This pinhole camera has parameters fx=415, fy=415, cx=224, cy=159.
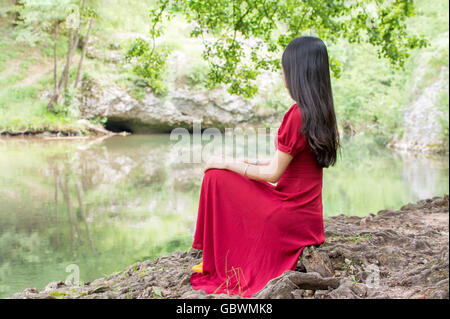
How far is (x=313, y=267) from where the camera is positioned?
2480mm

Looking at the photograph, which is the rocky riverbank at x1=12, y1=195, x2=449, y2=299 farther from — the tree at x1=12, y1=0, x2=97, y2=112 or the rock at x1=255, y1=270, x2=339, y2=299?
the tree at x1=12, y1=0, x2=97, y2=112

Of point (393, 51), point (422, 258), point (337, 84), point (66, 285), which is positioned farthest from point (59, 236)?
point (337, 84)

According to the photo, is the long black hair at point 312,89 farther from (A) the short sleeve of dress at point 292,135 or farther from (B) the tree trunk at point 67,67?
(B) the tree trunk at point 67,67

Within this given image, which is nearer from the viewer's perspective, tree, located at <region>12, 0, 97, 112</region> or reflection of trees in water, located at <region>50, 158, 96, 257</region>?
reflection of trees in water, located at <region>50, 158, 96, 257</region>

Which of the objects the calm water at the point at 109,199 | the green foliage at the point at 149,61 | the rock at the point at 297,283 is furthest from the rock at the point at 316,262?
the green foliage at the point at 149,61

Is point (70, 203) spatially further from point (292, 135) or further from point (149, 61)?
point (292, 135)

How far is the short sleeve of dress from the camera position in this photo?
7.96ft

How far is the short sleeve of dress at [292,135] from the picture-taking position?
7.96 feet

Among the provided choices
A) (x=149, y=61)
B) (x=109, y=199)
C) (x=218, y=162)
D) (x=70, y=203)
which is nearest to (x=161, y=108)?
(x=109, y=199)

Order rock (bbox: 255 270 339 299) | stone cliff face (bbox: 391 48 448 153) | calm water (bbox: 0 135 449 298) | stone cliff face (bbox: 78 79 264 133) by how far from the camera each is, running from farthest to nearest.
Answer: stone cliff face (bbox: 78 79 264 133) < stone cliff face (bbox: 391 48 448 153) < calm water (bbox: 0 135 449 298) < rock (bbox: 255 270 339 299)

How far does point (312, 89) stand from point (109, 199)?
5286mm

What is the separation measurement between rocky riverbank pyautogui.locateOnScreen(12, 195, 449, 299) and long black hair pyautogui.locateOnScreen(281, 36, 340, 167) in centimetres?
70

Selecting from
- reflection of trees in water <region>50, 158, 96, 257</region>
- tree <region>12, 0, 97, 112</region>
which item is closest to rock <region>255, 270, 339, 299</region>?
reflection of trees in water <region>50, 158, 96, 257</region>

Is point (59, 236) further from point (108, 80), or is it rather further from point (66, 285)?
point (108, 80)
